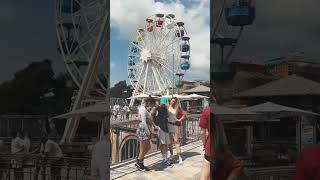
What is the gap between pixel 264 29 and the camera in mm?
2924

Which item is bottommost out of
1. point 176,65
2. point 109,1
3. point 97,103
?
point 97,103

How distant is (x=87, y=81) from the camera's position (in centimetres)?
304

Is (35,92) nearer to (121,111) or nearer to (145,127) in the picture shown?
(121,111)

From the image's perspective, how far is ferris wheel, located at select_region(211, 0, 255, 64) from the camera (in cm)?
285

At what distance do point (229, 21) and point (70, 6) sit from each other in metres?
1.26

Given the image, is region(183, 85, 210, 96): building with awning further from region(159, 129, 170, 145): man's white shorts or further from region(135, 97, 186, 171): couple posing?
region(159, 129, 170, 145): man's white shorts

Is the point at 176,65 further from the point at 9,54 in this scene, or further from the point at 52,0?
the point at 9,54

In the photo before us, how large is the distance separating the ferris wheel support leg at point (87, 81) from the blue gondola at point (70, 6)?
1.10ft

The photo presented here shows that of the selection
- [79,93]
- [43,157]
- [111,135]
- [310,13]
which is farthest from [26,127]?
[310,13]

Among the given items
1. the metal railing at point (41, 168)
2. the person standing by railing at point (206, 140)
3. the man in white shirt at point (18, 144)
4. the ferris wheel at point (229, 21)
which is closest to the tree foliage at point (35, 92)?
the man in white shirt at point (18, 144)

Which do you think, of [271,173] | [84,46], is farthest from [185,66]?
[271,173]

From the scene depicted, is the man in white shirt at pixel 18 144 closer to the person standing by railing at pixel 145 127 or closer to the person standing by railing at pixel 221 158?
the person standing by railing at pixel 145 127

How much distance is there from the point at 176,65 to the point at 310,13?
1055mm

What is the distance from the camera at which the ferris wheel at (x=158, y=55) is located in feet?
9.09
